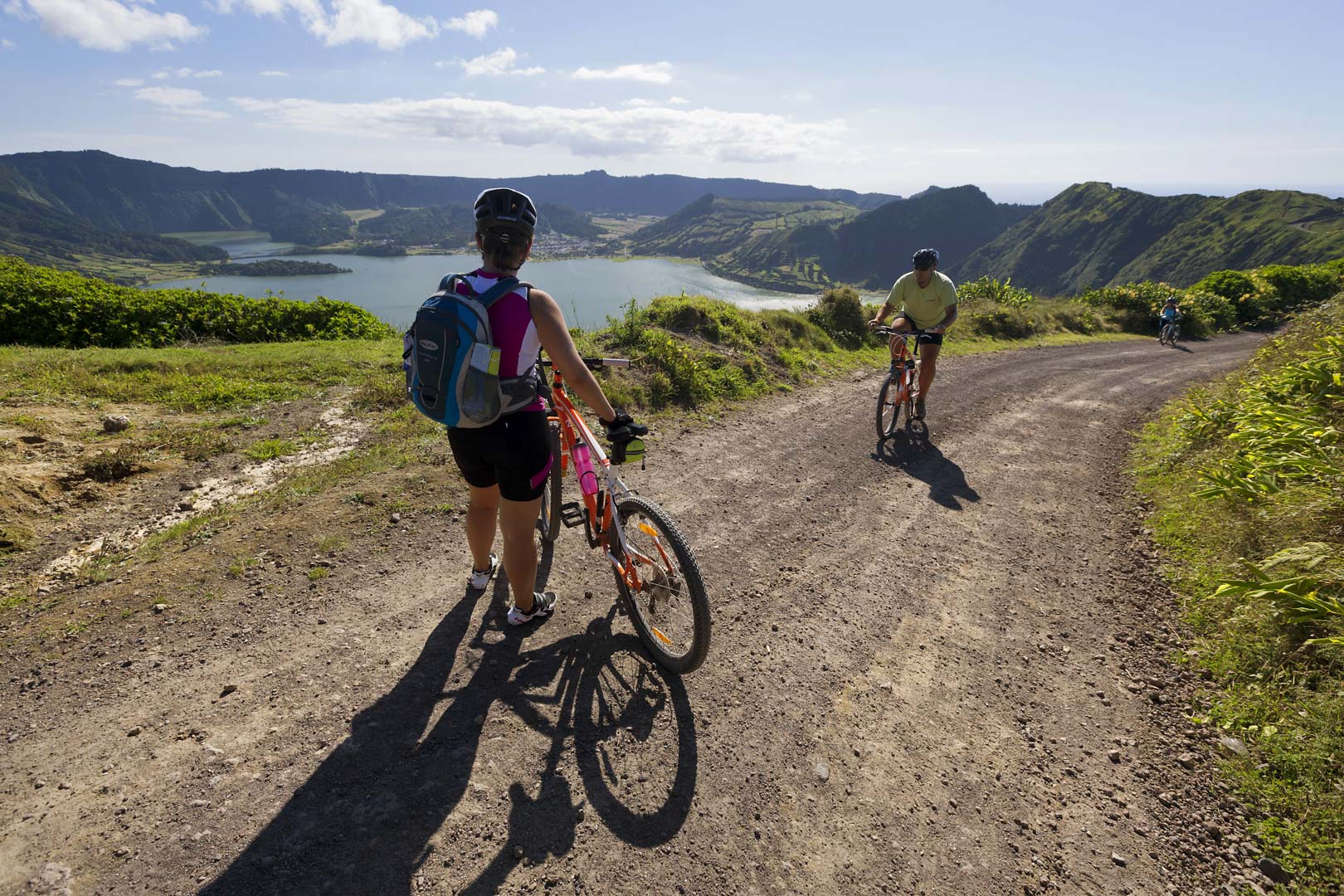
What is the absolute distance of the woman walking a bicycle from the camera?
125 inches

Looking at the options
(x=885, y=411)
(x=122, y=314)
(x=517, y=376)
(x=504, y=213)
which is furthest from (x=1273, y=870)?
(x=122, y=314)

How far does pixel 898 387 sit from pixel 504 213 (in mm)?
7251

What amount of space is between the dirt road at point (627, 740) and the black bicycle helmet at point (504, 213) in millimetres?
2814

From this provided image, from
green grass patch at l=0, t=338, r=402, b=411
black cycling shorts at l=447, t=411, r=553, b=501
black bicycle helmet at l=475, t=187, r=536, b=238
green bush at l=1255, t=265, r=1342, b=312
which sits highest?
green bush at l=1255, t=265, r=1342, b=312

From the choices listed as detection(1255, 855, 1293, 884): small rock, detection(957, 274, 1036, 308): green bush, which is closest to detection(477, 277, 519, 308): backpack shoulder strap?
detection(1255, 855, 1293, 884): small rock

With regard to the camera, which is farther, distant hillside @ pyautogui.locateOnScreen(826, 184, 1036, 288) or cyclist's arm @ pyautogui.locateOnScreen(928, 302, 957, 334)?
distant hillside @ pyautogui.locateOnScreen(826, 184, 1036, 288)

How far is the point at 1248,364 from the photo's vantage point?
9930 millimetres

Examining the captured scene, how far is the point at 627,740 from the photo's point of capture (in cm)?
331

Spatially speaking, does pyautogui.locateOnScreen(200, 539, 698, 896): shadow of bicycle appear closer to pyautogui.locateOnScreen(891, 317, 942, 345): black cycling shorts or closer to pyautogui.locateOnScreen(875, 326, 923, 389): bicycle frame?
pyautogui.locateOnScreen(875, 326, 923, 389): bicycle frame

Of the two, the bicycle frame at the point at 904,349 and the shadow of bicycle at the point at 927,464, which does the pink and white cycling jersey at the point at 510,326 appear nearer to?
the shadow of bicycle at the point at 927,464

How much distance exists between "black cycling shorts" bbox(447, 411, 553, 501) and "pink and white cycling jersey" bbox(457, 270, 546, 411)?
0.33 m

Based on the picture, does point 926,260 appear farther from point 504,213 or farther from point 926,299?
point 504,213

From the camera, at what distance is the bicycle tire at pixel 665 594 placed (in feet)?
11.4

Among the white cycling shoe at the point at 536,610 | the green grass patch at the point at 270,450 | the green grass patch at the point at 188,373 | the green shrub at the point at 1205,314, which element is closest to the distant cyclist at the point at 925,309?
the white cycling shoe at the point at 536,610
